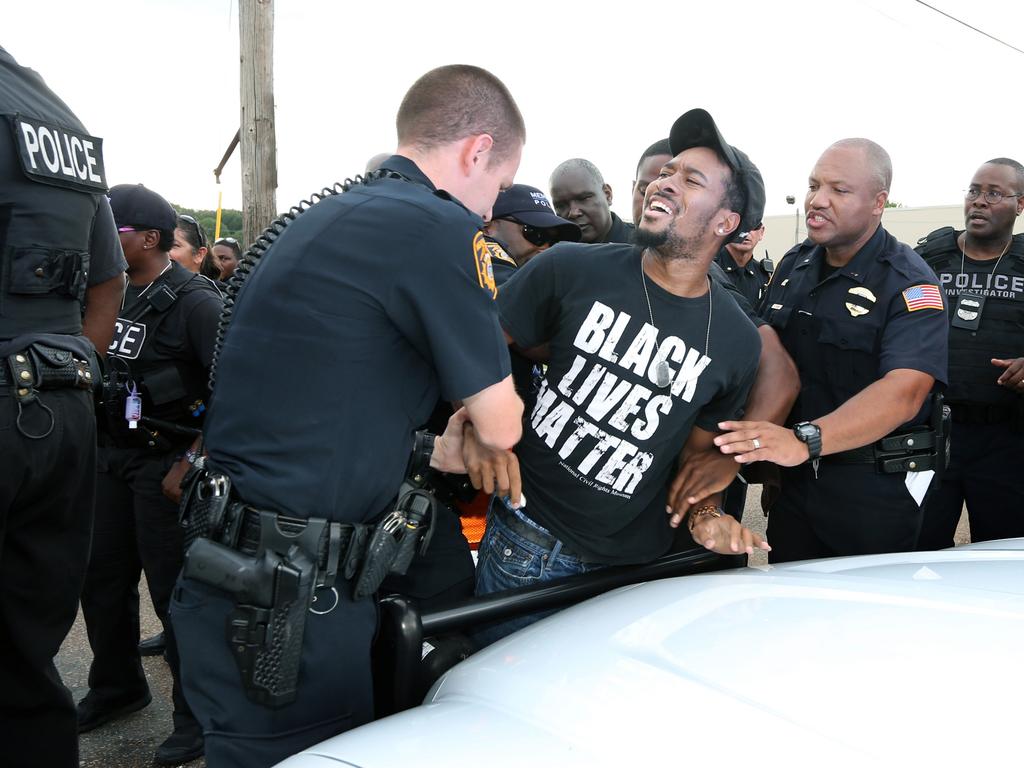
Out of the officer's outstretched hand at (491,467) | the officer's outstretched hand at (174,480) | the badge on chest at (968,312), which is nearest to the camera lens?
the officer's outstretched hand at (491,467)

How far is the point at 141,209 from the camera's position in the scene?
3545 mm

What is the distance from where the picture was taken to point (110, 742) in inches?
128

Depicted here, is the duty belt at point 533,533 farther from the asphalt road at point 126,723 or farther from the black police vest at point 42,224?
the asphalt road at point 126,723

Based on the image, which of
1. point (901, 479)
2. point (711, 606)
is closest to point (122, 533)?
point (711, 606)

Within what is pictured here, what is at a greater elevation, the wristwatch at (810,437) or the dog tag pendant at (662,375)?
the dog tag pendant at (662,375)

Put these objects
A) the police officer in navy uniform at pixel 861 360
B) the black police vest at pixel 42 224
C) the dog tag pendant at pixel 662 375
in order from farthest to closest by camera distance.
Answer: the police officer in navy uniform at pixel 861 360
the black police vest at pixel 42 224
the dog tag pendant at pixel 662 375

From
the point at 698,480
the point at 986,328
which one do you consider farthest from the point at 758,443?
the point at 986,328

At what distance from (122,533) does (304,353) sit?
7.80 feet

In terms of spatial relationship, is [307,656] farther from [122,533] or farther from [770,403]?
[122,533]

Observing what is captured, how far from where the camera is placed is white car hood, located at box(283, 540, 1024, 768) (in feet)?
3.93

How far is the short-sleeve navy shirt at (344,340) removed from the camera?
1.58 meters

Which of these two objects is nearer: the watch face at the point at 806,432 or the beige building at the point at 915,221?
the watch face at the point at 806,432

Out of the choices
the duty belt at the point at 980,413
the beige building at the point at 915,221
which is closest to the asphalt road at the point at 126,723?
the duty belt at the point at 980,413

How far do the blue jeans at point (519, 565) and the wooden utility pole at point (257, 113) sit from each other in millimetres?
4165
